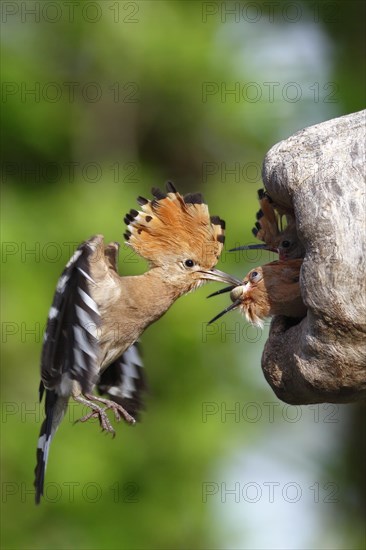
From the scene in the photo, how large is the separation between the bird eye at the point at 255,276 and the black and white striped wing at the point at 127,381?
4.45ft

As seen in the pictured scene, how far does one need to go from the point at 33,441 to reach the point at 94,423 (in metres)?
0.37

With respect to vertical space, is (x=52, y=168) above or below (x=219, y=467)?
above

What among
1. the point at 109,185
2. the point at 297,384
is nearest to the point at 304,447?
the point at 109,185

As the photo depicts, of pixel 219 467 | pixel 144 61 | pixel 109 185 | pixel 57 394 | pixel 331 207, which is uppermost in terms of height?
pixel 144 61

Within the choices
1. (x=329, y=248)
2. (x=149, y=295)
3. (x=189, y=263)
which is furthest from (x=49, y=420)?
(x=329, y=248)

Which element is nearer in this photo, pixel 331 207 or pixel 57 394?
pixel 331 207

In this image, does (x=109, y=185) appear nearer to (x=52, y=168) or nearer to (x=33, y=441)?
(x=52, y=168)

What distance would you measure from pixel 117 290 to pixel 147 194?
93.5 inches

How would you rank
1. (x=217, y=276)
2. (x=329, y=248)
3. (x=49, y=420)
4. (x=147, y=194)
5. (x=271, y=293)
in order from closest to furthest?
(x=329, y=248), (x=271, y=293), (x=217, y=276), (x=49, y=420), (x=147, y=194)

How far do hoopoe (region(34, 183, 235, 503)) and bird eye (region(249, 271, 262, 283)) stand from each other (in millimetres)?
500

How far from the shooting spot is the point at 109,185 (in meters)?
7.14

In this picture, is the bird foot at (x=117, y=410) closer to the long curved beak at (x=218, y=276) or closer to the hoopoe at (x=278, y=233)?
the long curved beak at (x=218, y=276)

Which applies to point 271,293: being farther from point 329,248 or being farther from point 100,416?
point 100,416

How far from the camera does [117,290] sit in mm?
4750
